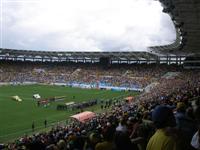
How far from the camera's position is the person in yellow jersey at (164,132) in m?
4.55

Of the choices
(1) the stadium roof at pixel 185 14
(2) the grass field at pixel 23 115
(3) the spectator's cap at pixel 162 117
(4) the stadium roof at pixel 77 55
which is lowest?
(2) the grass field at pixel 23 115

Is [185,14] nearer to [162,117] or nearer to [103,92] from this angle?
[162,117]

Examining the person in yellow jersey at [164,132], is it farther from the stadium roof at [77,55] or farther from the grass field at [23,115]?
the stadium roof at [77,55]

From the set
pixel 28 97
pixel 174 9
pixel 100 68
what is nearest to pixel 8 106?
pixel 28 97

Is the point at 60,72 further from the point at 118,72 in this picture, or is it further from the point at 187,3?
the point at 187,3

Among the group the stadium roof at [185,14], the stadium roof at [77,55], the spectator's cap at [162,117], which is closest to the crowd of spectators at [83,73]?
the stadium roof at [77,55]

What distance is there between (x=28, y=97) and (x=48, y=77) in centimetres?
2998

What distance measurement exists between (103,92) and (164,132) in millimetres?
65754

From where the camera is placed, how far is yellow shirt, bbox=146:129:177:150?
4.54 metres

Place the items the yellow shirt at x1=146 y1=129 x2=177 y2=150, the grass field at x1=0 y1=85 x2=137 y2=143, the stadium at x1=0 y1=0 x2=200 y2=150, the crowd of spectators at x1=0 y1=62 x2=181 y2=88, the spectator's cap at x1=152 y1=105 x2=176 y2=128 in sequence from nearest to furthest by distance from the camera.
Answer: the yellow shirt at x1=146 y1=129 x2=177 y2=150 < the spectator's cap at x1=152 y1=105 x2=176 y2=128 < the stadium at x1=0 y1=0 x2=200 y2=150 < the grass field at x1=0 y1=85 x2=137 y2=143 < the crowd of spectators at x1=0 y1=62 x2=181 y2=88

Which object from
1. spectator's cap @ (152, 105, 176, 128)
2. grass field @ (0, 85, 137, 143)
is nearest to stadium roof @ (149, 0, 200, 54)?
grass field @ (0, 85, 137, 143)

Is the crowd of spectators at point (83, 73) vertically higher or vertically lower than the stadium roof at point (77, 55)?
lower

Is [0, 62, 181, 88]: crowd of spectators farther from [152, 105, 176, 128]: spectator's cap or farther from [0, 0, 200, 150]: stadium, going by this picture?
[152, 105, 176, 128]: spectator's cap

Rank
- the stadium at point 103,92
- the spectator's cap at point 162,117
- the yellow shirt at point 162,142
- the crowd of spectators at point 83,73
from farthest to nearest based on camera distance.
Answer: the crowd of spectators at point 83,73 → the stadium at point 103,92 → the spectator's cap at point 162,117 → the yellow shirt at point 162,142
